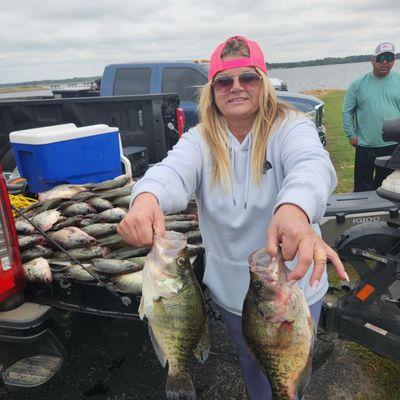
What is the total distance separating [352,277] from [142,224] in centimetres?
391

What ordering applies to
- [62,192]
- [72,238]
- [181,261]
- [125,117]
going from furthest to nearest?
[125,117]
[62,192]
[72,238]
[181,261]

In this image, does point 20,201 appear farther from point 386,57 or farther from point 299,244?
point 386,57

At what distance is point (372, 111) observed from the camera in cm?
614

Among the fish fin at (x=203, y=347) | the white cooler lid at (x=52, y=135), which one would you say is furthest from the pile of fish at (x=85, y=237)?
the fish fin at (x=203, y=347)

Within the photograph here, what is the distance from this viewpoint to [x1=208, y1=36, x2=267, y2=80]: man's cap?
203 cm

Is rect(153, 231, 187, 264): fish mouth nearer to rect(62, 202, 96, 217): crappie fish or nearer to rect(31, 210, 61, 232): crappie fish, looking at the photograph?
rect(31, 210, 61, 232): crappie fish

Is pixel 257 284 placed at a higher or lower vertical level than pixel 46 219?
higher

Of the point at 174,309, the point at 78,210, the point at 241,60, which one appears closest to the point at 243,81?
the point at 241,60

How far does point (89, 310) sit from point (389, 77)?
17.8ft

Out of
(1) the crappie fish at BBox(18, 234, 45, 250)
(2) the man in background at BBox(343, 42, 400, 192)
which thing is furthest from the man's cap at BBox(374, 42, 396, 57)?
(1) the crappie fish at BBox(18, 234, 45, 250)

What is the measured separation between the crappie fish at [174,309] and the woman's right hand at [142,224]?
4 cm

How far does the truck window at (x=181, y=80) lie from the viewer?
353 inches

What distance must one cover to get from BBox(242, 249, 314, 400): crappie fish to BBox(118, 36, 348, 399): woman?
0.92 ft

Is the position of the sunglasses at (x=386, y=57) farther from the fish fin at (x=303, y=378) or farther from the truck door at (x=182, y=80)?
the fish fin at (x=303, y=378)
